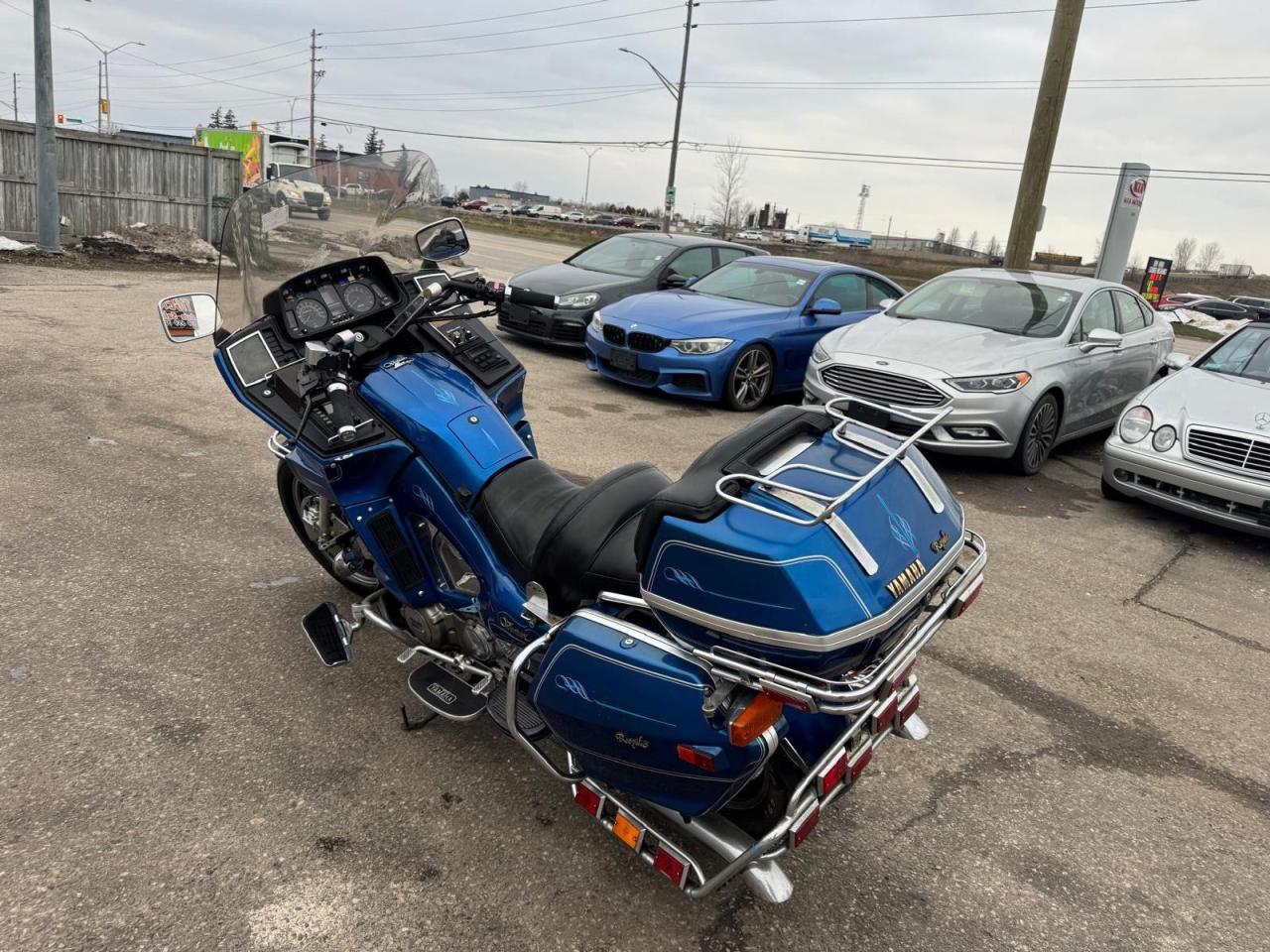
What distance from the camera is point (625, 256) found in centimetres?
1079

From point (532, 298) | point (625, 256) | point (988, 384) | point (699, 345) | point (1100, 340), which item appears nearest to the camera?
point (988, 384)

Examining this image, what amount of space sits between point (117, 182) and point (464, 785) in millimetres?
16450

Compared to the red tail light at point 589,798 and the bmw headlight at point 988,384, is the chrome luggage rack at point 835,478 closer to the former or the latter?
the red tail light at point 589,798

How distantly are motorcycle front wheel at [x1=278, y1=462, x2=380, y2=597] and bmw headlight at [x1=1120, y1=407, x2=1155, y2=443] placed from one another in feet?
16.9

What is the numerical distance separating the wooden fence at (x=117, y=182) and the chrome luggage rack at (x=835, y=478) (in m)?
16.2

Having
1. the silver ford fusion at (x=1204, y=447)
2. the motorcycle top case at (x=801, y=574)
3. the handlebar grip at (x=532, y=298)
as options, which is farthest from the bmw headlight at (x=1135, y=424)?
the handlebar grip at (x=532, y=298)

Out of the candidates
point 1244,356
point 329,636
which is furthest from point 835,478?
point 1244,356

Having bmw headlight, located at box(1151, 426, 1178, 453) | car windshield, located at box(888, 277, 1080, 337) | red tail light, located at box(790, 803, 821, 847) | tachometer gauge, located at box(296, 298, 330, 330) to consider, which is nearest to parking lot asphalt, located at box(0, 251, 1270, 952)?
red tail light, located at box(790, 803, 821, 847)

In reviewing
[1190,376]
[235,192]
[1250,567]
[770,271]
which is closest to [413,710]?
[1250,567]

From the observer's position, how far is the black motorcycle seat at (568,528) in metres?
2.47

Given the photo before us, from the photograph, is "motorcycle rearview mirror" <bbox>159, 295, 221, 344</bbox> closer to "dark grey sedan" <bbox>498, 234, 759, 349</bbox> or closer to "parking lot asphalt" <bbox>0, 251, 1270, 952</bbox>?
"parking lot asphalt" <bbox>0, 251, 1270, 952</bbox>

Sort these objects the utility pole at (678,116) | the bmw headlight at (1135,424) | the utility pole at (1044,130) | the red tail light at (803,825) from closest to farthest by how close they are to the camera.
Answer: the red tail light at (803,825), the bmw headlight at (1135,424), the utility pole at (1044,130), the utility pole at (678,116)

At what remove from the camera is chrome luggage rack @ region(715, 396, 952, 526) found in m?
2.00

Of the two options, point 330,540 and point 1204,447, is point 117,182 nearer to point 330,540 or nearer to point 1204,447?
point 330,540
